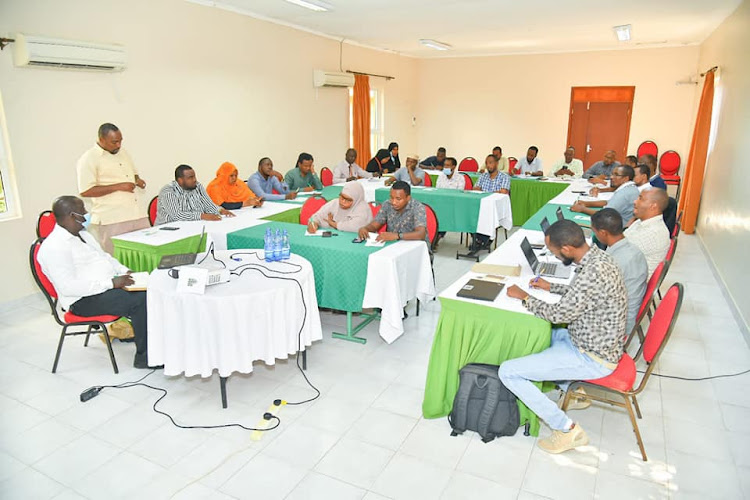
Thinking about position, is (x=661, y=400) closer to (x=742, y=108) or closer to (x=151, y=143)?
(x=742, y=108)

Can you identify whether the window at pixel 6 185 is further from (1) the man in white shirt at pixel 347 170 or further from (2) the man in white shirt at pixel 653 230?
(2) the man in white shirt at pixel 653 230

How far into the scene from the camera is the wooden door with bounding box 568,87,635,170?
10180mm

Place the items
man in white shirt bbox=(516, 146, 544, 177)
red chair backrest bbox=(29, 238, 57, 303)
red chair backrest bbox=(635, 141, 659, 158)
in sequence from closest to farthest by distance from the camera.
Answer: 1. red chair backrest bbox=(29, 238, 57, 303)
2. man in white shirt bbox=(516, 146, 544, 177)
3. red chair backrest bbox=(635, 141, 659, 158)

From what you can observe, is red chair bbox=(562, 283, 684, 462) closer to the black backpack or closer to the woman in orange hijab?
the black backpack

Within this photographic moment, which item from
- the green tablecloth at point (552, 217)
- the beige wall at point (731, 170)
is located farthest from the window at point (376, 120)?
the beige wall at point (731, 170)

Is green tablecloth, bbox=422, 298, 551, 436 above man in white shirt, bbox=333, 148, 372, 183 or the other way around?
the other way around

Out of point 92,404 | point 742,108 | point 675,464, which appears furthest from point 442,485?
point 742,108

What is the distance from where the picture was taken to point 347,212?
14.2 feet

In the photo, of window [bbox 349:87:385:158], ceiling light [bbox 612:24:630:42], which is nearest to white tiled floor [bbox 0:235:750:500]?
ceiling light [bbox 612:24:630:42]

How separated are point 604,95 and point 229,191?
8.39 m

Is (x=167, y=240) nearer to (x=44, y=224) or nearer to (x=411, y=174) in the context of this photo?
(x=44, y=224)

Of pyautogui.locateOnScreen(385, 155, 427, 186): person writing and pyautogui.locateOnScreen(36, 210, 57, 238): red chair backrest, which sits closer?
pyautogui.locateOnScreen(36, 210, 57, 238): red chair backrest

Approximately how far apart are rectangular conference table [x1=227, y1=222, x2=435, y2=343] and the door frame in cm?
821

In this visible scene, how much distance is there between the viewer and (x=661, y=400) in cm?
309
